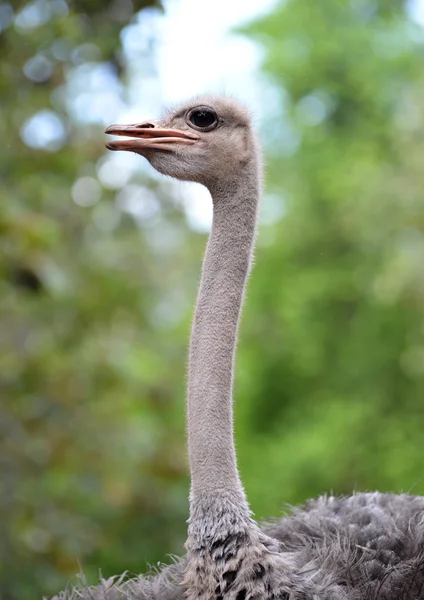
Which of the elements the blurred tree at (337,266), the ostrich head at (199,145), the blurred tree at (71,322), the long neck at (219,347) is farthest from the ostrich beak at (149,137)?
the blurred tree at (337,266)

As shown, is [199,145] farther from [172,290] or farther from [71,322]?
[172,290]

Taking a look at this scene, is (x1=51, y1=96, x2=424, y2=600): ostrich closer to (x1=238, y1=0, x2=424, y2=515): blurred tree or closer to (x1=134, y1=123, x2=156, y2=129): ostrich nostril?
(x1=134, y1=123, x2=156, y2=129): ostrich nostril

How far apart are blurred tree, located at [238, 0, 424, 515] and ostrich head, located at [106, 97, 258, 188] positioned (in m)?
10.7

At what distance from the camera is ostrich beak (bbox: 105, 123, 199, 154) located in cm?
356

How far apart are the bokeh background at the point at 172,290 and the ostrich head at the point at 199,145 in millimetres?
369

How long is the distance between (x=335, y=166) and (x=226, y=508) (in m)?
15.4

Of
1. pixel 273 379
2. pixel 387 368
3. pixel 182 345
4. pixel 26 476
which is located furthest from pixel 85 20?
pixel 273 379

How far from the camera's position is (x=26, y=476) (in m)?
7.42

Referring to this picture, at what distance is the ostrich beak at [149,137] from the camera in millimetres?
3555

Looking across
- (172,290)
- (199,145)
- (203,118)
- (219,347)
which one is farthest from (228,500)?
(172,290)

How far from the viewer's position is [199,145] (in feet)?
12.1

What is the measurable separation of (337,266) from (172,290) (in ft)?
8.41

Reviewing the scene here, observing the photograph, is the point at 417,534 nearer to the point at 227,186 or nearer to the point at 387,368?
the point at 227,186

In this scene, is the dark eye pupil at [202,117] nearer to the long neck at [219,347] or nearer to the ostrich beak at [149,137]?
the ostrich beak at [149,137]
